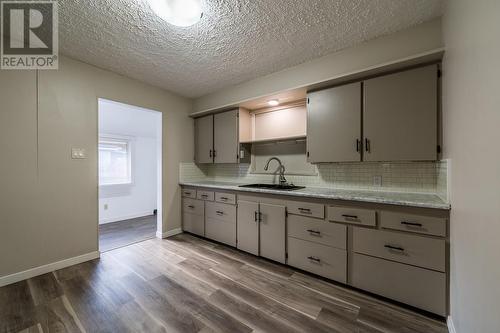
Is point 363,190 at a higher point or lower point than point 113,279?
higher

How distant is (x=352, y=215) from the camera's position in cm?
186

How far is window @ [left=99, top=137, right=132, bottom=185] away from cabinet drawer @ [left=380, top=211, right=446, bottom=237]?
4912mm

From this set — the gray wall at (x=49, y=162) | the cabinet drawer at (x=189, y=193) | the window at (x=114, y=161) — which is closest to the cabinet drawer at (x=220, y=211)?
the cabinet drawer at (x=189, y=193)

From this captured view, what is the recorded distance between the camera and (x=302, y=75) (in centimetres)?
251

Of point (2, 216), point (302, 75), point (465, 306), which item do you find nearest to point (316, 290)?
point (465, 306)

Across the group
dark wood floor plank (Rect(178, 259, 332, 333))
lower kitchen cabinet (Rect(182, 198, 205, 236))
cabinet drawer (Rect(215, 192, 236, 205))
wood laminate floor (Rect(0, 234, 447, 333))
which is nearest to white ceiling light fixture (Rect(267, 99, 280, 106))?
cabinet drawer (Rect(215, 192, 236, 205))

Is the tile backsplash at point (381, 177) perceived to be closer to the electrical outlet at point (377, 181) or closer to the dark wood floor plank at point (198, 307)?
the electrical outlet at point (377, 181)

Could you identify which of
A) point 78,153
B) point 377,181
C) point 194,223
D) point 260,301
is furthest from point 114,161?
point 377,181

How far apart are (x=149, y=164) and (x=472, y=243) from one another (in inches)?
215

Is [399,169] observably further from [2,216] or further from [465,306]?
[2,216]

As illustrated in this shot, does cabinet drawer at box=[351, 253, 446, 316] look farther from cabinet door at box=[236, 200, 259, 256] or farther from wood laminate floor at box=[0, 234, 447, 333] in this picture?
cabinet door at box=[236, 200, 259, 256]

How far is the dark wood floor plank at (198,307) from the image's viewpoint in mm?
1479

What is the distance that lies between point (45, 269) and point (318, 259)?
2.94 meters

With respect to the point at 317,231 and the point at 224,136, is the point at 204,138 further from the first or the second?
the point at 317,231
